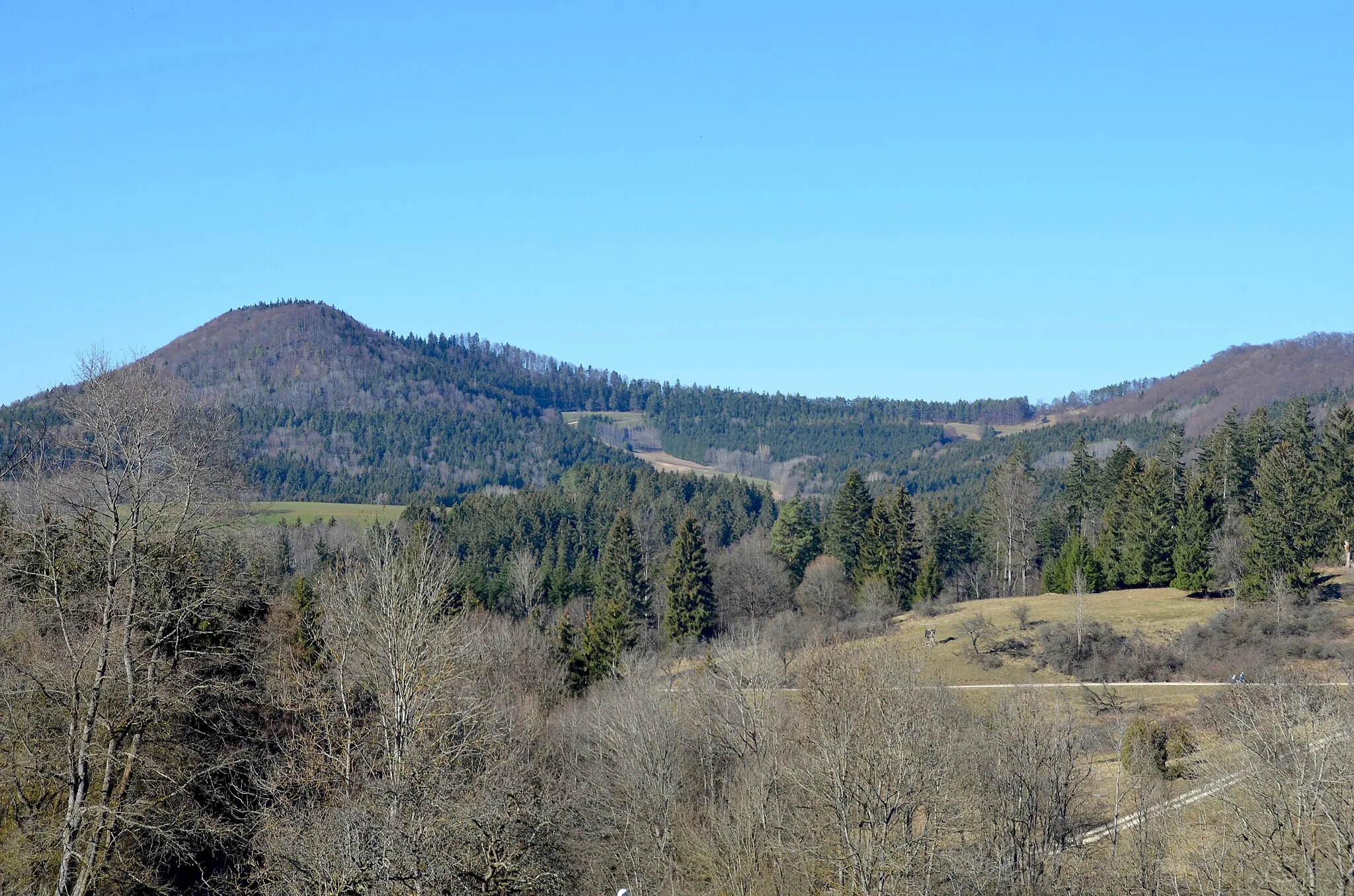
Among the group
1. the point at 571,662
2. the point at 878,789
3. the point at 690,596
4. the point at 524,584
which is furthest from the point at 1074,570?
the point at 878,789

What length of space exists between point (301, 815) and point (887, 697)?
52.8ft

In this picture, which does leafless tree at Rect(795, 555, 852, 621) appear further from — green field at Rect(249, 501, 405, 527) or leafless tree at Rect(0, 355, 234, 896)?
leafless tree at Rect(0, 355, 234, 896)

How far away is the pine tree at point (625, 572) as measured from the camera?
75.2m

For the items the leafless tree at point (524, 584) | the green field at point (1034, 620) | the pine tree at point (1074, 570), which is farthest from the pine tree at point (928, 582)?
the leafless tree at point (524, 584)

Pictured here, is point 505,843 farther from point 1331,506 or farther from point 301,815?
point 1331,506

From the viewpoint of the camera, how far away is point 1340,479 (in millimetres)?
63312

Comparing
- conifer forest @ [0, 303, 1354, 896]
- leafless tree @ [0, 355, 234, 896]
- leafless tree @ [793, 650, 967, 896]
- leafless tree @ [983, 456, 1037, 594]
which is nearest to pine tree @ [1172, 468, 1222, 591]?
conifer forest @ [0, 303, 1354, 896]

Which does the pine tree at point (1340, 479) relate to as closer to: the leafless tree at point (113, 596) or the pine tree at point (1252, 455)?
the pine tree at point (1252, 455)

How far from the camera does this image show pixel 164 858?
24016 millimetres

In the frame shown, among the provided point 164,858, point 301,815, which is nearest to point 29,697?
point 164,858

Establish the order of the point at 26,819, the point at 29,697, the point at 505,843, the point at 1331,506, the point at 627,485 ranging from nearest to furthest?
the point at 505,843 → the point at 26,819 → the point at 29,697 → the point at 1331,506 → the point at 627,485

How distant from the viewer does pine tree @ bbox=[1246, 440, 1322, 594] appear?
2266 inches

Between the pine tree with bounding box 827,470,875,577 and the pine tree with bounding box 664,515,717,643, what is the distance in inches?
480

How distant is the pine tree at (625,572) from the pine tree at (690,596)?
4108mm
